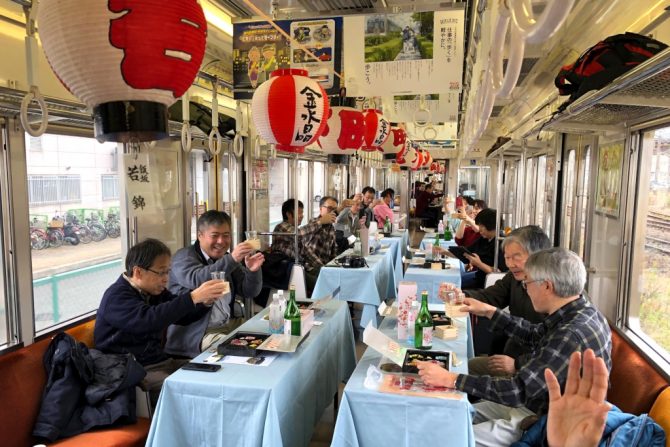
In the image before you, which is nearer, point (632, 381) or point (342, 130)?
point (632, 381)

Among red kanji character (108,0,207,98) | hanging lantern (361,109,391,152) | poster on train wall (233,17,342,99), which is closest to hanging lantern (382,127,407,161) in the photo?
hanging lantern (361,109,391,152)

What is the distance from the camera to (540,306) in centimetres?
252

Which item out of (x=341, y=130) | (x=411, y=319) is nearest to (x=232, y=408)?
(x=411, y=319)

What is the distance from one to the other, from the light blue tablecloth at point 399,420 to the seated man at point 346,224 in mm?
6447

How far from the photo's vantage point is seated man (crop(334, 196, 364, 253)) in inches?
351

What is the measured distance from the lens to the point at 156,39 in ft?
5.24

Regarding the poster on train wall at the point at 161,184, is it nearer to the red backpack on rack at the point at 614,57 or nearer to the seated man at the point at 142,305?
the seated man at the point at 142,305

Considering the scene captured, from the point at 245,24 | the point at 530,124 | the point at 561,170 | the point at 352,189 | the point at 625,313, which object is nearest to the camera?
the point at 625,313

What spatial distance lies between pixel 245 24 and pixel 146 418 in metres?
3.32

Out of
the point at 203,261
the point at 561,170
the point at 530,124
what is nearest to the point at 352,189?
the point at 530,124

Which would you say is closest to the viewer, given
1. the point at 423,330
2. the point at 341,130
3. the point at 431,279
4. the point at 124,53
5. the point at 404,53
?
the point at 124,53

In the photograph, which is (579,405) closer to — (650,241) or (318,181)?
(650,241)

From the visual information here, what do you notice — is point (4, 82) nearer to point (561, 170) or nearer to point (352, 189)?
point (561, 170)

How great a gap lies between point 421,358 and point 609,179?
8.66ft
